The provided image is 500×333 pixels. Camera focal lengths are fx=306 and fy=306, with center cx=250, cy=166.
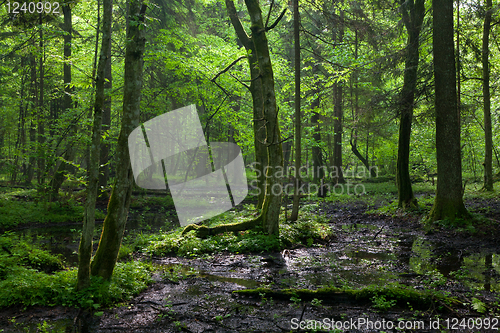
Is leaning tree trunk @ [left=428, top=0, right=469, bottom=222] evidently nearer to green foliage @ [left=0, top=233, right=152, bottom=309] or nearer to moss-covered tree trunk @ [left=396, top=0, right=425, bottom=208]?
moss-covered tree trunk @ [left=396, top=0, right=425, bottom=208]

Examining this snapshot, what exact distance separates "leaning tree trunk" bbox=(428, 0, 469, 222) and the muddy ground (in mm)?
1105

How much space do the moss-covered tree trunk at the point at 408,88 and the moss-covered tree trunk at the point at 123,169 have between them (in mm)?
9494

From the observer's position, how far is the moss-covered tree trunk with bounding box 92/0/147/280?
492 cm

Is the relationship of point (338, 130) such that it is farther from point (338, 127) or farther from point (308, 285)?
point (308, 285)

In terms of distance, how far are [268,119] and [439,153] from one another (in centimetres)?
550

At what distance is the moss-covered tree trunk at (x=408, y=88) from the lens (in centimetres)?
1109

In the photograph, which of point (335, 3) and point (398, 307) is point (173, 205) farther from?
point (398, 307)

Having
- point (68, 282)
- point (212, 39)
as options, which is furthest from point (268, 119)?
point (212, 39)

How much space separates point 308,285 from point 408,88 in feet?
30.0

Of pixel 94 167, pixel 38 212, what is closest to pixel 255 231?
pixel 94 167

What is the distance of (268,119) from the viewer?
830 cm

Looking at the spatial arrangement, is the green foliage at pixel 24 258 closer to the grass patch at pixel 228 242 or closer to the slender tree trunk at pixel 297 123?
the grass patch at pixel 228 242

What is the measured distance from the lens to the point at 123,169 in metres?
4.91

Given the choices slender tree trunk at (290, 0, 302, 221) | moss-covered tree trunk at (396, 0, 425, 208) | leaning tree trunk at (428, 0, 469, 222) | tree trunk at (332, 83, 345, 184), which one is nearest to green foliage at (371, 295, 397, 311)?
slender tree trunk at (290, 0, 302, 221)
